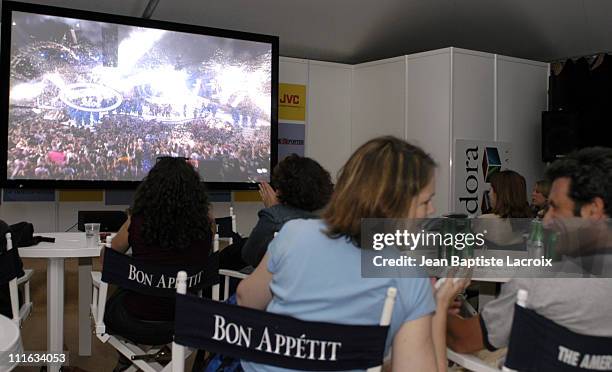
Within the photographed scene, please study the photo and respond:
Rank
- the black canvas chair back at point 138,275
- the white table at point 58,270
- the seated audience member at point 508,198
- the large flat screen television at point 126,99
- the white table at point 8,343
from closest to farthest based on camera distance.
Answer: the white table at point 8,343 < the black canvas chair back at point 138,275 < the white table at point 58,270 < the seated audience member at point 508,198 < the large flat screen television at point 126,99

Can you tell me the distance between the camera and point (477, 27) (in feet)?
23.1

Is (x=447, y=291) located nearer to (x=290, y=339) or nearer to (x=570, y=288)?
(x=570, y=288)

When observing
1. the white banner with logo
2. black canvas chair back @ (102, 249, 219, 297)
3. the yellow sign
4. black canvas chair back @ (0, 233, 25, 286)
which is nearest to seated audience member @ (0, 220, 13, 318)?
black canvas chair back @ (0, 233, 25, 286)

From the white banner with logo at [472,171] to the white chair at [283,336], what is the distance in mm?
5080

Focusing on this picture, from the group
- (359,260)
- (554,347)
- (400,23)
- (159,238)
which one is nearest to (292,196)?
(159,238)

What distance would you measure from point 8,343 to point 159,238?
1299 millimetres

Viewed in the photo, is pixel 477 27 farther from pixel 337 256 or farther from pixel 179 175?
pixel 337 256

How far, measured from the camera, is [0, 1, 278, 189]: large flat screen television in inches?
207

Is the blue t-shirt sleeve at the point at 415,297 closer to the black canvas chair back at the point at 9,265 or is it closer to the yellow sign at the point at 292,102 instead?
the black canvas chair back at the point at 9,265

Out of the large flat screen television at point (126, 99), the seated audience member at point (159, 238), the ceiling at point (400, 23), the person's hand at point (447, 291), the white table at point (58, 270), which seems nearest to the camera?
the person's hand at point (447, 291)

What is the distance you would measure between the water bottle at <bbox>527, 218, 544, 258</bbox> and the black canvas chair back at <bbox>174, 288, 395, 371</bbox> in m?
1.59

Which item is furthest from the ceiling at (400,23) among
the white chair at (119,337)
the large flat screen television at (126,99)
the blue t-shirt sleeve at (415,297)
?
the blue t-shirt sleeve at (415,297)

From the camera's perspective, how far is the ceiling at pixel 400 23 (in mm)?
6234

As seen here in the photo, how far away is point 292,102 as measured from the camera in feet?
22.9
